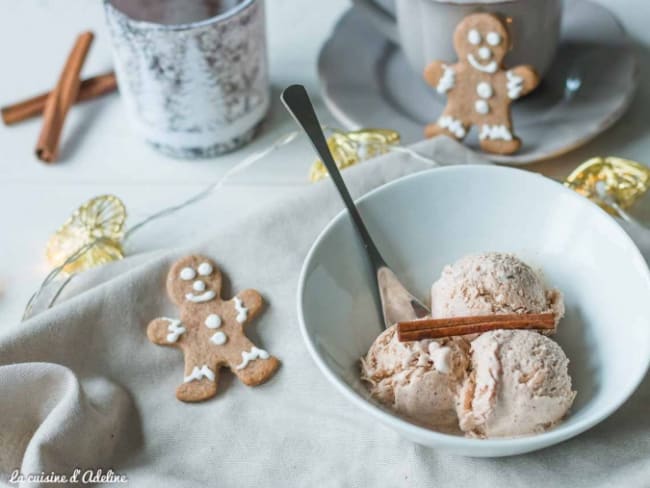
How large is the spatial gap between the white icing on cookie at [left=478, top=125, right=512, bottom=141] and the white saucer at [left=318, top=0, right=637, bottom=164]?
0.09 ft

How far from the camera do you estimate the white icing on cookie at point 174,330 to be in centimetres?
103

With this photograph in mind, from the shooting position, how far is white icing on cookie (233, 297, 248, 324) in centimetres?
105

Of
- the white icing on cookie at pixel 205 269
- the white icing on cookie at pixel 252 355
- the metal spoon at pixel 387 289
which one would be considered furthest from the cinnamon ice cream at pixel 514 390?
the white icing on cookie at pixel 205 269

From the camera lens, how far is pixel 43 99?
1.47m

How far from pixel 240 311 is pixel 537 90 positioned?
606mm

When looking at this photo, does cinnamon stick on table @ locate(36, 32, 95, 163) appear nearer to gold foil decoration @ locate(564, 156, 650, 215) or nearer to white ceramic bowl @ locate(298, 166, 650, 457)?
white ceramic bowl @ locate(298, 166, 650, 457)

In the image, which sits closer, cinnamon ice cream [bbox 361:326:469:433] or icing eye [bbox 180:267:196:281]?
cinnamon ice cream [bbox 361:326:469:433]

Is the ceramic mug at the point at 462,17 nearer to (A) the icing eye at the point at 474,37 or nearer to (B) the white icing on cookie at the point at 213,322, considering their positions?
(A) the icing eye at the point at 474,37

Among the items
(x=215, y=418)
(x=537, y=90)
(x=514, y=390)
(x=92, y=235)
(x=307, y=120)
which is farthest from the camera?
(x=537, y=90)

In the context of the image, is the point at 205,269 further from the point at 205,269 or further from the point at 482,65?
the point at 482,65

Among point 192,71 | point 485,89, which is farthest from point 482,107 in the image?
point 192,71

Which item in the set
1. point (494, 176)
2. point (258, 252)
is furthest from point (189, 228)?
point (494, 176)

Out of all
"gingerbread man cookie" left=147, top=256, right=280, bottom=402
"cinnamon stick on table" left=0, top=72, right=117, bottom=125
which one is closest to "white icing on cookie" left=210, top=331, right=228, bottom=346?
"gingerbread man cookie" left=147, top=256, right=280, bottom=402

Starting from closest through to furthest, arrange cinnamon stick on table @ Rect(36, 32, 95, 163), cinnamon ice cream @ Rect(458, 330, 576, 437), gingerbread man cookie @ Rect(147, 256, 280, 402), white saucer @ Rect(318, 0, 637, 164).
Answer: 1. cinnamon ice cream @ Rect(458, 330, 576, 437)
2. gingerbread man cookie @ Rect(147, 256, 280, 402)
3. white saucer @ Rect(318, 0, 637, 164)
4. cinnamon stick on table @ Rect(36, 32, 95, 163)
